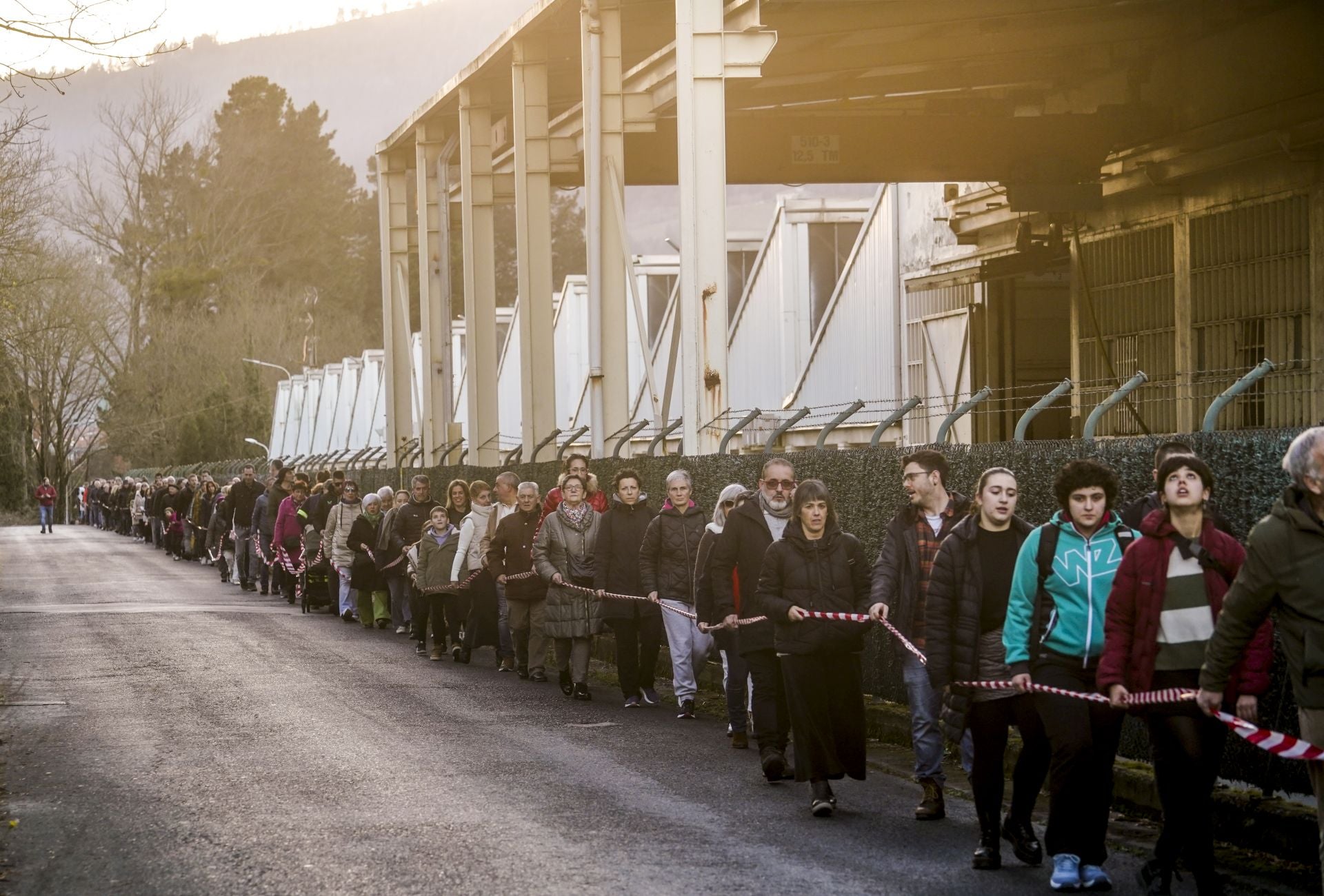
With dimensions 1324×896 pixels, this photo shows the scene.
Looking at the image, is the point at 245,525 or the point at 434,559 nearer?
the point at 434,559

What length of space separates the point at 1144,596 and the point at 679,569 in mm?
6665

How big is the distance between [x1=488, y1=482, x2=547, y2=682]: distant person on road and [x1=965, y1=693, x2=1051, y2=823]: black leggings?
8403mm

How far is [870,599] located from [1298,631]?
3.32 meters

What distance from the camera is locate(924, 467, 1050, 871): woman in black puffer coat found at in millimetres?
8141

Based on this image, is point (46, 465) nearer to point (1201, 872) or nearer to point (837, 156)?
point (837, 156)

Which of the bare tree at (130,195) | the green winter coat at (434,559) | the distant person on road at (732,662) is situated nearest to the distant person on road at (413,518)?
the green winter coat at (434,559)

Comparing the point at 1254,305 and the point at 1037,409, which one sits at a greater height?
the point at 1254,305

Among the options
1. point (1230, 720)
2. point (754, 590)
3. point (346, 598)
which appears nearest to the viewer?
point (1230, 720)

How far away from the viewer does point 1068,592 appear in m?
7.62

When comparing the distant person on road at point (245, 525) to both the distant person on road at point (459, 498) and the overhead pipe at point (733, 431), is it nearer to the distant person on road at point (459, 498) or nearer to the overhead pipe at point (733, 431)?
the distant person on road at point (459, 498)

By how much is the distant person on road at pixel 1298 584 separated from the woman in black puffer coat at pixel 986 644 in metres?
1.78

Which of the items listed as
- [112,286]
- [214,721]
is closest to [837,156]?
[214,721]

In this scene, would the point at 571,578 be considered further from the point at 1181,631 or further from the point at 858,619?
the point at 1181,631

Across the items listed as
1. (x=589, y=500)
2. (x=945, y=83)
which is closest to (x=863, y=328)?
(x=945, y=83)
